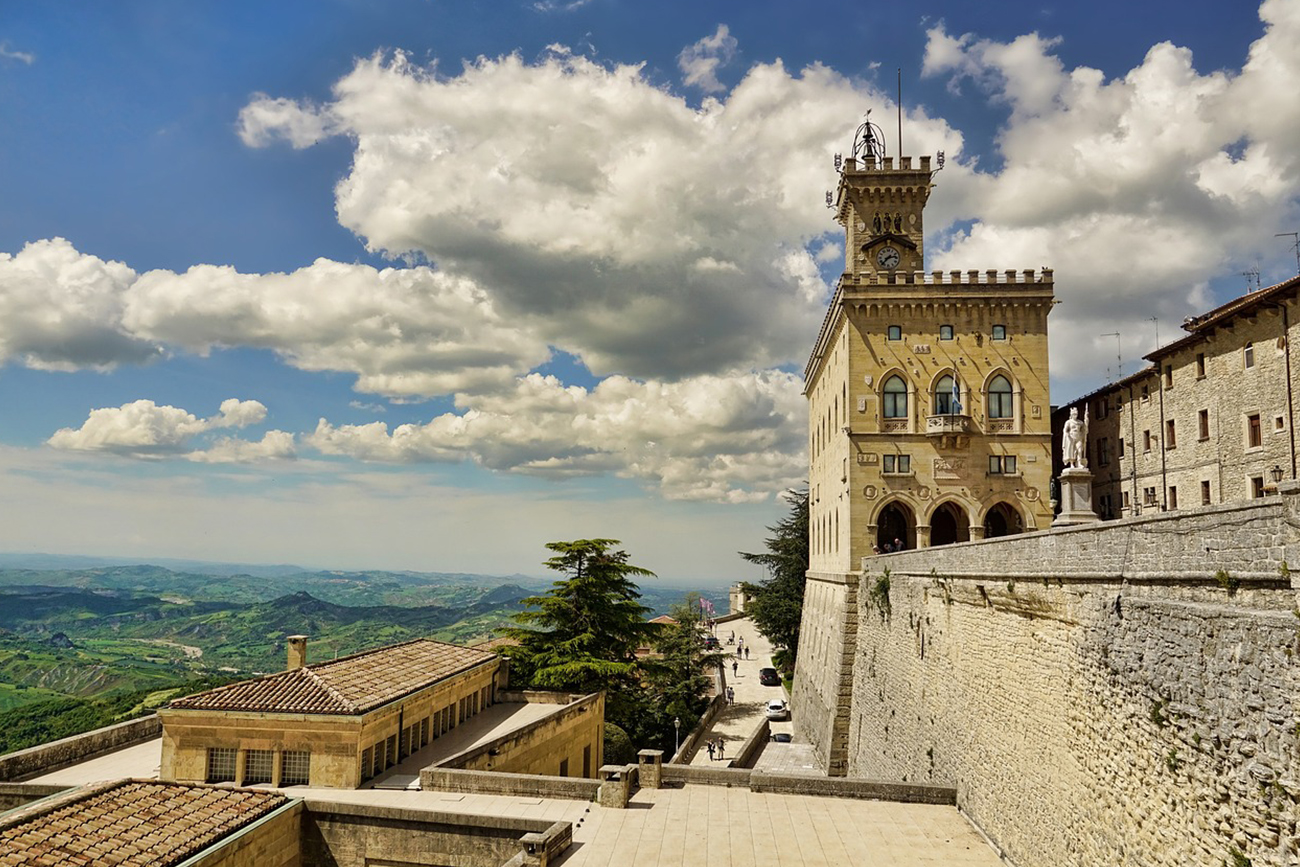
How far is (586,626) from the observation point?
31.2 metres

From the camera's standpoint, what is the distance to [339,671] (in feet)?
64.7

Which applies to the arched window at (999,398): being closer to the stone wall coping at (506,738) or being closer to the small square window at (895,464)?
the small square window at (895,464)

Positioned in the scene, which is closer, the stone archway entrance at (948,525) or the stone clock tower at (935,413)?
the stone clock tower at (935,413)

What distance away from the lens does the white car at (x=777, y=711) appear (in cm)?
4088

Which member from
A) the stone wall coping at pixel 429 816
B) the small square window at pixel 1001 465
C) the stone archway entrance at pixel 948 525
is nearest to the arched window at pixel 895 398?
the small square window at pixel 1001 465

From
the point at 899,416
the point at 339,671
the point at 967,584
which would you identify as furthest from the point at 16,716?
the point at 967,584

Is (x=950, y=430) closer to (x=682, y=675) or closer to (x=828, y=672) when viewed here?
(x=828, y=672)

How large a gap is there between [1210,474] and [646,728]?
2406 cm

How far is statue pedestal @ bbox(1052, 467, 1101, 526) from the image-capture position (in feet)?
50.1

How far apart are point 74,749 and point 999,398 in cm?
3291

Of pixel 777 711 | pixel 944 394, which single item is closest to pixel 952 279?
pixel 944 394

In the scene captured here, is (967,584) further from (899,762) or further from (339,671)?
(339,671)

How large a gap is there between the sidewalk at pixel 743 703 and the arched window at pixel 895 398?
15501 mm

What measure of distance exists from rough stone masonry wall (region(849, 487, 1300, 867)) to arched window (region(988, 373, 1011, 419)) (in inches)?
609
